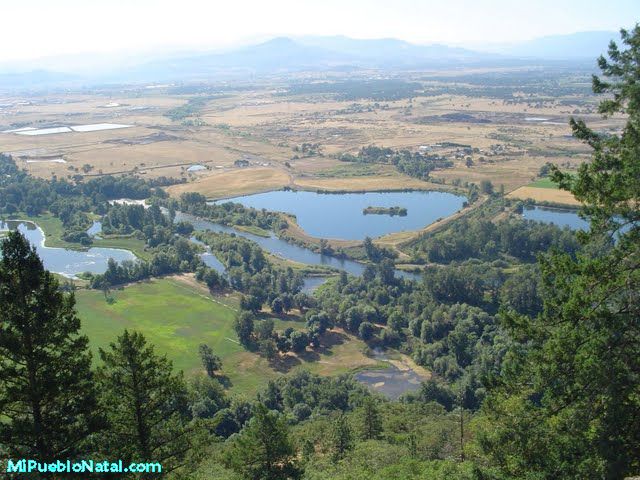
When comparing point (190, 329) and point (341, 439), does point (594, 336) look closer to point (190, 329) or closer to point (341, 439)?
point (341, 439)

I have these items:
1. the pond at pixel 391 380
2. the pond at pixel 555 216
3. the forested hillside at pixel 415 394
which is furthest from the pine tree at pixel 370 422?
the pond at pixel 555 216

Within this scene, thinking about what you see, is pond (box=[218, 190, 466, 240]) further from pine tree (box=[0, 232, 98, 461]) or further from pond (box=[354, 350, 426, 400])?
pine tree (box=[0, 232, 98, 461])

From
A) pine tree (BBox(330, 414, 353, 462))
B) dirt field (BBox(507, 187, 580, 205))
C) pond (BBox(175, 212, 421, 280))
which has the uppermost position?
dirt field (BBox(507, 187, 580, 205))

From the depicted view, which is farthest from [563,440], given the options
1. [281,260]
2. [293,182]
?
[293,182]

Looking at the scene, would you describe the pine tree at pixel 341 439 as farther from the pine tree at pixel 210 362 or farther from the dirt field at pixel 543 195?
the dirt field at pixel 543 195

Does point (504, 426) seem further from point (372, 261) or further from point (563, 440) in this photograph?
point (372, 261)

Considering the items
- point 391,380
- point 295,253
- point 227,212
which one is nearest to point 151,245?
point 227,212

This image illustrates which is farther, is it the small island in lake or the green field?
the small island in lake

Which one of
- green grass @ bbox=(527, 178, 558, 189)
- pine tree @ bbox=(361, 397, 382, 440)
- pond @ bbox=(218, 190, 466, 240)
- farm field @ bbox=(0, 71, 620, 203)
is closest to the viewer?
pine tree @ bbox=(361, 397, 382, 440)

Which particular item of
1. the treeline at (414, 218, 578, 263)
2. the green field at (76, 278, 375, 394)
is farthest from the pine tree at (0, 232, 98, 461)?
the treeline at (414, 218, 578, 263)
